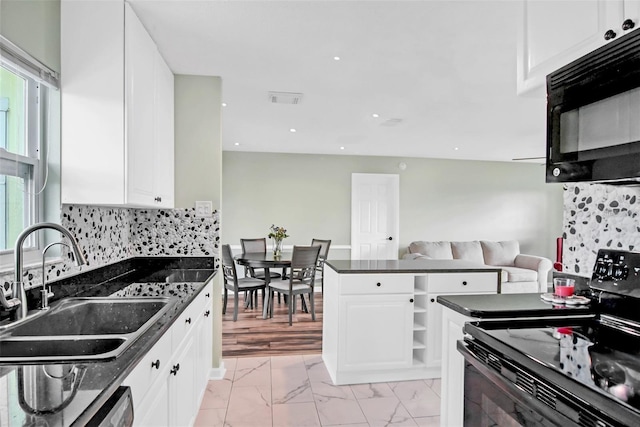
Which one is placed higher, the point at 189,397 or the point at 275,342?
the point at 189,397

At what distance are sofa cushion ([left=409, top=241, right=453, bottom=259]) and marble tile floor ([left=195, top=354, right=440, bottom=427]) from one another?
359cm

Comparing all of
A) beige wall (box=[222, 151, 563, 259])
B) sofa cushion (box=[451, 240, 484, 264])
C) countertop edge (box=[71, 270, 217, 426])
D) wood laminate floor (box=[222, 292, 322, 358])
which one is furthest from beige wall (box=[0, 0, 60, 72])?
sofa cushion (box=[451, 240, 484, 264])

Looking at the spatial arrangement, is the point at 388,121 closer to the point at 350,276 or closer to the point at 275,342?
the point at 350,276

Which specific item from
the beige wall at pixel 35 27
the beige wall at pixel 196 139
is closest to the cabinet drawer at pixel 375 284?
→ the beige wall at pixel 196 139

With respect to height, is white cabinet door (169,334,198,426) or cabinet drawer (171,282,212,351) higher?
cabinet drawer (171,282,212,351)

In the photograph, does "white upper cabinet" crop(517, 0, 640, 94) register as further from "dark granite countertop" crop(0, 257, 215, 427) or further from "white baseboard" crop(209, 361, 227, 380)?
"white baseboard" crop(209, 361, 227, 380)

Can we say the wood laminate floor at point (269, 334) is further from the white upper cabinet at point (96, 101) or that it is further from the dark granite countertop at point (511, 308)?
the dark granite countertop at point (511, 308)

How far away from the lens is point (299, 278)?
15.4ft

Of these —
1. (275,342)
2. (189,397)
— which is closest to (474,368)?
(189,397)

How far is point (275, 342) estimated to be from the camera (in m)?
3.88

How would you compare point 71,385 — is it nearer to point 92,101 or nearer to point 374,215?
point 92,101

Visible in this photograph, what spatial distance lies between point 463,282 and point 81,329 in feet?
8.34

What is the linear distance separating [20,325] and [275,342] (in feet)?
8.93

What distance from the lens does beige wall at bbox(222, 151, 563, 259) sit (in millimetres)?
6461
